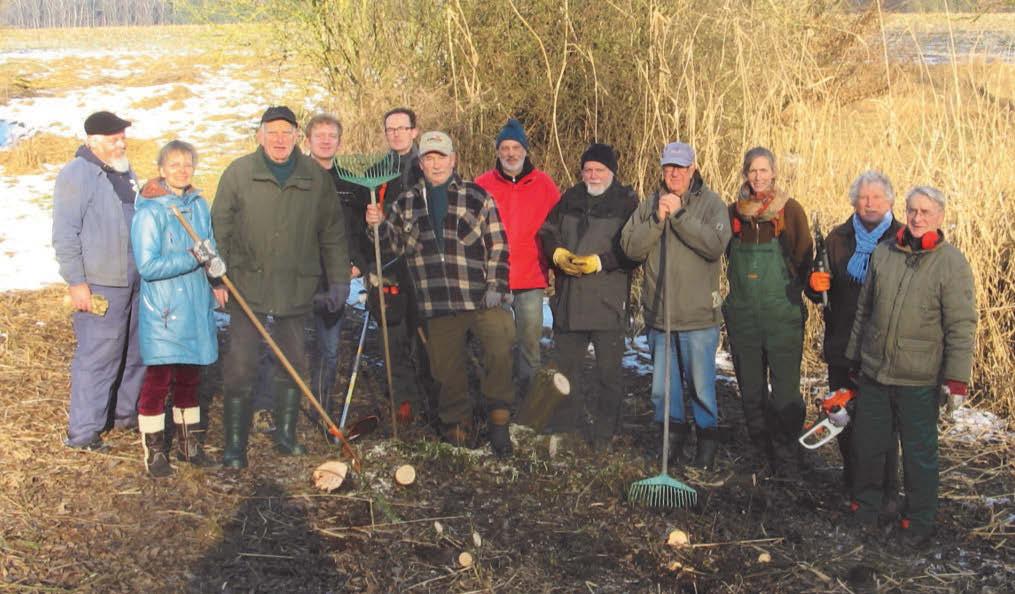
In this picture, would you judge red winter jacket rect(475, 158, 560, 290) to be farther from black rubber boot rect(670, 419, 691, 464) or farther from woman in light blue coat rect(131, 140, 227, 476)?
woman in light blue coat rect(131, 140, 227, 476)

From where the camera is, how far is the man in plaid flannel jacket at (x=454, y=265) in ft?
16.3

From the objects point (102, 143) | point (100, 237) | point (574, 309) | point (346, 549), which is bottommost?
point (346, 549)

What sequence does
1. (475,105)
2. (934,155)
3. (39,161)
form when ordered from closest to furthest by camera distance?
(934,155)
(475,105)
(39,161)

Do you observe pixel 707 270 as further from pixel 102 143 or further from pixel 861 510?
pixel 102 143

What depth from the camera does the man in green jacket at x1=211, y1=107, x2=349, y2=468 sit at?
463cm

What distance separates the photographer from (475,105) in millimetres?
7691

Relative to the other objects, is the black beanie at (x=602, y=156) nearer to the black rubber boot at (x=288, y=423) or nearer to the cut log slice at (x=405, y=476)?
the cut log slice at (x=405, y=476)

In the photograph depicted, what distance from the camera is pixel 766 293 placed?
183 inches

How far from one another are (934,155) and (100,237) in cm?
528

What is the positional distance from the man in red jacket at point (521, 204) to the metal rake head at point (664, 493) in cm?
155

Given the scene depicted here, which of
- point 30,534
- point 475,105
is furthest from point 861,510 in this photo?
point 475,105

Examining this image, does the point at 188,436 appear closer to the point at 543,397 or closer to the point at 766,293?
the point at 543,397

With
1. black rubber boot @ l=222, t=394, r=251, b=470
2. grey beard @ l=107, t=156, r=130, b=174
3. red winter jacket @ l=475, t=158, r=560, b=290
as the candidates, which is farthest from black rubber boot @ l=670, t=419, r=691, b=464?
grey beard @ l=107, t=156, r=130, b=174

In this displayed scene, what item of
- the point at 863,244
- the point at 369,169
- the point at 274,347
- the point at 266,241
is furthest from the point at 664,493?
the point at 369,169
